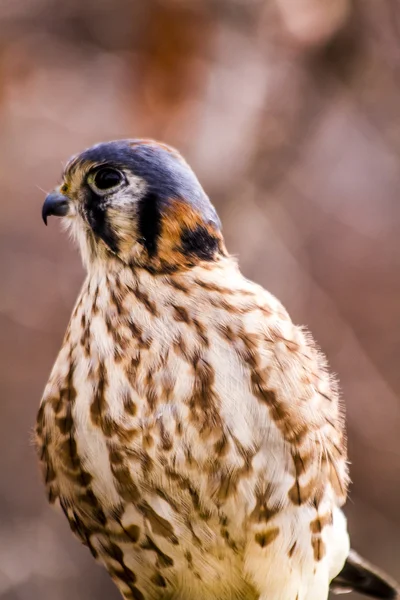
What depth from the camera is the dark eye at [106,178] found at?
8.56 ft

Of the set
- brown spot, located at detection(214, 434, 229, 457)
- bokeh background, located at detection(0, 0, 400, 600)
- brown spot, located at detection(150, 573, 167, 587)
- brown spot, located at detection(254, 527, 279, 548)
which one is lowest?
brown spot, located at detection(150, 573, 167, 587)

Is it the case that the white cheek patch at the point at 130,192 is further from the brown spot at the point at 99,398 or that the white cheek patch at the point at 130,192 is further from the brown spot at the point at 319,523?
the brown spot at the point at 319,523

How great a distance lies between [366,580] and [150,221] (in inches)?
55.5

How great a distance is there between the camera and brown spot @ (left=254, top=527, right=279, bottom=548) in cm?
265

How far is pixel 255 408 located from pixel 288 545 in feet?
1.36

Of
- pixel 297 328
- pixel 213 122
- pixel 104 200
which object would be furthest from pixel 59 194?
pixel 213 122

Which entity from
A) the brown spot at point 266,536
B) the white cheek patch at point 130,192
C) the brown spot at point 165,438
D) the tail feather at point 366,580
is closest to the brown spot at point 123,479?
the brown spot at point 165,438

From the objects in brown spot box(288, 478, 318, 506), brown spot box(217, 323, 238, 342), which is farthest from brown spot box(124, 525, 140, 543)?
brown spot box(217, 323, 238, 342)

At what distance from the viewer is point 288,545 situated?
8.87 ft

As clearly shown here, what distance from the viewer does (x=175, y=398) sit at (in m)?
2.49

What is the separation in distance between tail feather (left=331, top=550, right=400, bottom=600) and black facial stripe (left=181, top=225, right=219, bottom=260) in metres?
1.18

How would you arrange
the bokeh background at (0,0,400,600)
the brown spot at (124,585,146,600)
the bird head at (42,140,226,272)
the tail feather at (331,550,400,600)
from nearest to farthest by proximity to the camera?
1. the bird head at (42,140,226,272)
2. the brown spot at (124,585,146,600)
3. the tail feather at (331,550,400,600)
4. the bokeh background at (0,0,400,600)

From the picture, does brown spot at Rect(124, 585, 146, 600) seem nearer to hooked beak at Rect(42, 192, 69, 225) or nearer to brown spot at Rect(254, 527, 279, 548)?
brown spot at Rect(254, 527, 279, 548)

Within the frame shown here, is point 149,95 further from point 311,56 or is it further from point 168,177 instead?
point 168,177
